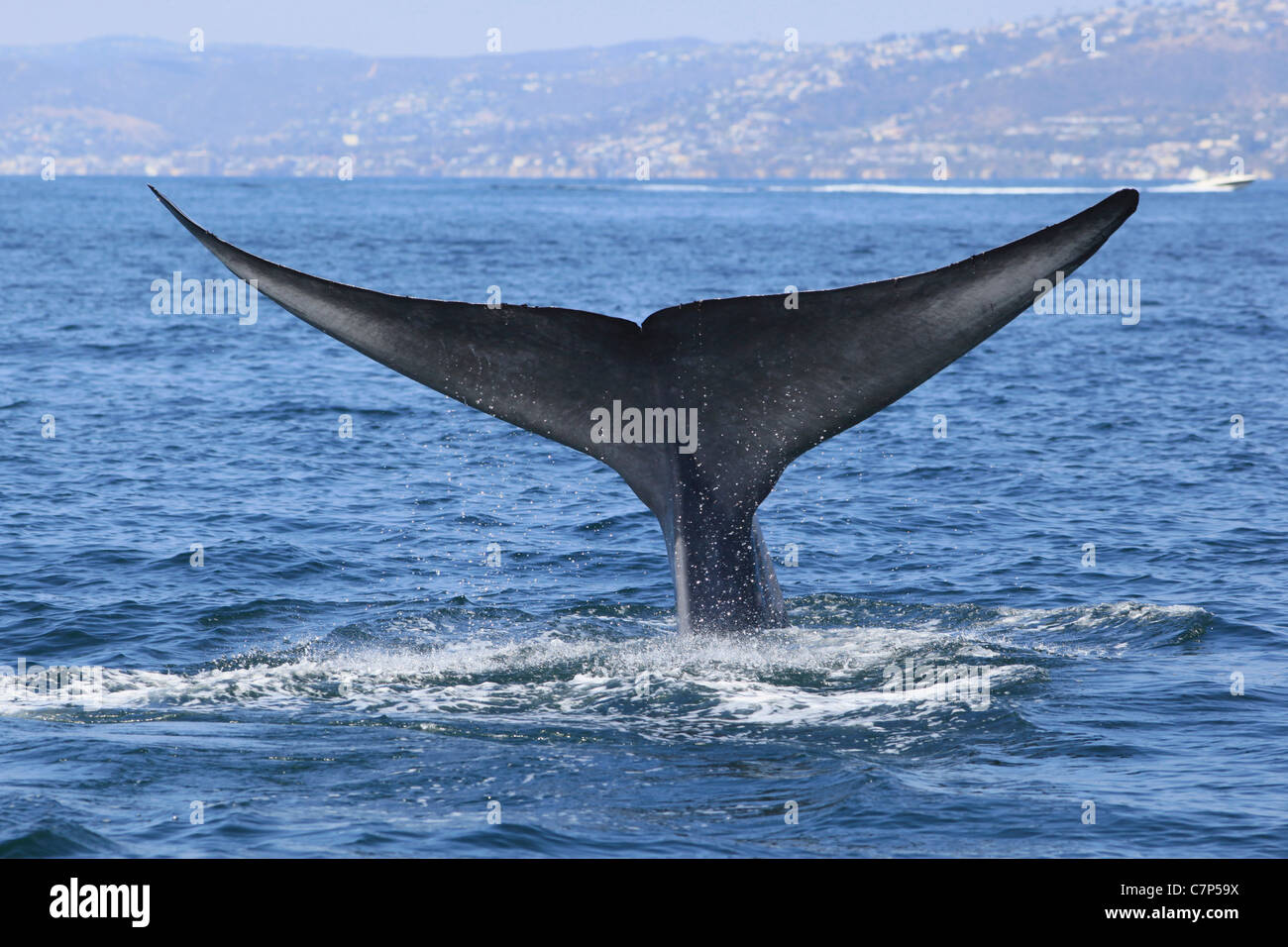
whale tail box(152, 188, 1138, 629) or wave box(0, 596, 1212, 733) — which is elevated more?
whale tail box(152, 188, 1138, 629)

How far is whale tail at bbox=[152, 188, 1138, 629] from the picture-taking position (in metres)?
6.95

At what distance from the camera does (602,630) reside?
11.3m

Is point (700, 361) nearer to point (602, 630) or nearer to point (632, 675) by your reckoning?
point (632, 675)

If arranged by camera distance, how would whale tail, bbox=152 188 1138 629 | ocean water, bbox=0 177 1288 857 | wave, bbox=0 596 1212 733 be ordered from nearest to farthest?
whale tail, bbox=152 188 1138 629, ocean water, bbox=0 177 1288 857, wave, bbox=0 596 1212 733

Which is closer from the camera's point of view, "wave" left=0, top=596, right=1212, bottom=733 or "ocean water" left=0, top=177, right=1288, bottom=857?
"ocean water" left=0, top=177, right=1288, bottom=857

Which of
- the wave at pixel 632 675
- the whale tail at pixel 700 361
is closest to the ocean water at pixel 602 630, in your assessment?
the wave at pixel 632 675

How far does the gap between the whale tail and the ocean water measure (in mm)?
1109

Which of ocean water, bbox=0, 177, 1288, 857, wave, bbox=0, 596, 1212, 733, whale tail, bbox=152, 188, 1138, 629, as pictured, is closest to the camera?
whale tail, bbox=152, 188, 1138, 629

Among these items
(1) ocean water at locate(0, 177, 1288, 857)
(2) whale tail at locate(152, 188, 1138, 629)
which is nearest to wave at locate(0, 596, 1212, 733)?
(1) ocean water at locate(0, 177, 1288, 857)

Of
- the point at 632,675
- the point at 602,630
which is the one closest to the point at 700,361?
the point at 632,675

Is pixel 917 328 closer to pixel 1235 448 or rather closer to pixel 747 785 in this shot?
pixel 747 785

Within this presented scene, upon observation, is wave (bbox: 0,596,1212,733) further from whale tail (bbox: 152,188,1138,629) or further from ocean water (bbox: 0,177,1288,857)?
whale tail (bbox: 152,188,1138,629)

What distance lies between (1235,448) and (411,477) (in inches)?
421

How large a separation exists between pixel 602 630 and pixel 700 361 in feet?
12.8
